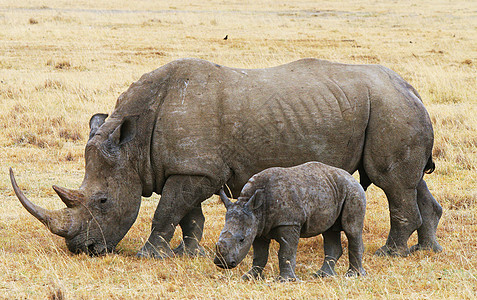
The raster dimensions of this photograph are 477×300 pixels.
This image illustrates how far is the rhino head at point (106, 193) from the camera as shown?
6766 millimetres

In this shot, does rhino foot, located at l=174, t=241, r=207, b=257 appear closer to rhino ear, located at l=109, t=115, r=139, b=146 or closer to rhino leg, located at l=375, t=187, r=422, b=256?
rhino ear, located at l=109, t=115, r=139, b=146

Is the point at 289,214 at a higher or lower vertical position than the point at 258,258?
higher

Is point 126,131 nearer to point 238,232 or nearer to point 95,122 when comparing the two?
point 95,122

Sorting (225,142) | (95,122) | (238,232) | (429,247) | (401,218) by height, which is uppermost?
(95,122)

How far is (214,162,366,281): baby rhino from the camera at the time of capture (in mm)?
5605

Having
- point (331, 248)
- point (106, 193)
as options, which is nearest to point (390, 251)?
point (331, 248)

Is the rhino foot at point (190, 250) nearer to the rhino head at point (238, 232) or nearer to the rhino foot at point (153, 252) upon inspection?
the rhino foot at point (153, 252)

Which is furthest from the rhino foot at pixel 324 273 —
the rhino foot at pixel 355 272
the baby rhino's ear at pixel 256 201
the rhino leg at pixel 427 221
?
the rhino leg at pixel 427 221

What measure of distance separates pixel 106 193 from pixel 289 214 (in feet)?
6.85

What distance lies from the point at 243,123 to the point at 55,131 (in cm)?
671

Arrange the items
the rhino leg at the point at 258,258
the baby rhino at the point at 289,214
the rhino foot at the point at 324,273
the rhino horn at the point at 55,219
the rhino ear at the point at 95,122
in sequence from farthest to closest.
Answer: the rhino ear at the point at 95,122 → the rhino horn at the point at 55,219 → the rhino foot at the point at 324,273 → the rhino leg at the point at 258,258 → the baby rhino at the point at 289,214

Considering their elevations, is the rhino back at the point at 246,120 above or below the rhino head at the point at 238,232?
above

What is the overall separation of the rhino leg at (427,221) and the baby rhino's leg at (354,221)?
4.91ft

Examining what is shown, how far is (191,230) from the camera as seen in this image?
7508mm
